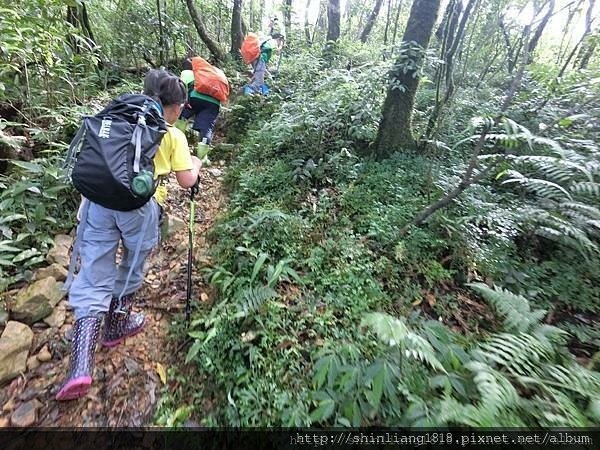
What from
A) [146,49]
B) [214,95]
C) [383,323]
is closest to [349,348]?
[383,323]

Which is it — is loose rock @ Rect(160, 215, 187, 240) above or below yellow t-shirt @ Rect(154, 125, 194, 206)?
below

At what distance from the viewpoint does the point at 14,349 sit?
2.94 metres

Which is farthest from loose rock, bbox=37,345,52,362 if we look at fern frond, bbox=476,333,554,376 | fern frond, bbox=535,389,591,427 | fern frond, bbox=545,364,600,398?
fern frond, bbox=545,364,600,398

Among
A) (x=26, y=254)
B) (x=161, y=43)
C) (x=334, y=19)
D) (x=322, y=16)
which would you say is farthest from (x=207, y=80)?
(x=322, y=16)

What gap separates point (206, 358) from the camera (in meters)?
3.04

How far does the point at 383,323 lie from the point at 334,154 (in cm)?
371

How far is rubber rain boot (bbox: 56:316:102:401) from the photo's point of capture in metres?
2.67

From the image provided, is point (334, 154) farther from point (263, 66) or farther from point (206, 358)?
point (263, 66)

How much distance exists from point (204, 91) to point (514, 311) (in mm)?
5736

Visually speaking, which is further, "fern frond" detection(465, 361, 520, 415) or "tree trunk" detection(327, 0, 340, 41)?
"tree trunk" detection(327, 0, 340, 41)

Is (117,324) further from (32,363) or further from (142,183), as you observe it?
(142,183)

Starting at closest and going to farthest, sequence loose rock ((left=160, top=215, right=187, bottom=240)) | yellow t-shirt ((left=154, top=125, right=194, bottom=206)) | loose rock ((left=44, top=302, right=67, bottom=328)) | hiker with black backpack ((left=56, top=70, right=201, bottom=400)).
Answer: hiker with black backpack ((left=56, top=70, right=201, bottom=400))
yellow t-shirt ((left=154, top=125, right=194, bottom=206))
loose rock ((left=44, top=302, right=67, bottom=328))
loose rock ((left=160, top=215, right=187, bottom=240))

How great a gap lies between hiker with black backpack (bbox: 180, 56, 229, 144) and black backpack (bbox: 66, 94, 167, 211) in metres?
3.71

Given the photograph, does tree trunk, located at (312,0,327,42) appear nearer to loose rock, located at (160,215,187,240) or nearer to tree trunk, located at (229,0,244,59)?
tree trunk, located at (229,0,244,59)
